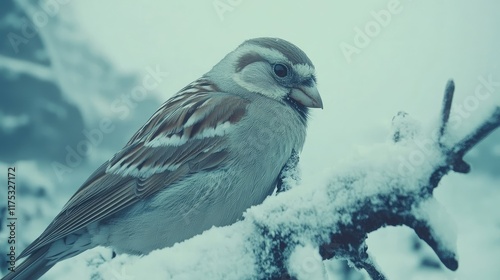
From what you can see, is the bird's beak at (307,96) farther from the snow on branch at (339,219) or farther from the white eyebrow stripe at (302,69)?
the snow on branch at (339,219)

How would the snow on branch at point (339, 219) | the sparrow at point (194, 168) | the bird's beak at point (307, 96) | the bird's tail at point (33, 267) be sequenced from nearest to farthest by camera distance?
the snow on branch at point (339, 219) < the sparrow at point (194, 168) < the bird's tail at point (33, 267) < the bird's beak at point (307, 96)

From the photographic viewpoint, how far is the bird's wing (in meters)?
1.59

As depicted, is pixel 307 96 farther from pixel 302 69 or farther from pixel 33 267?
pixel 33 267

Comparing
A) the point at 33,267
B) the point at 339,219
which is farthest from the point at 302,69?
the point at 33,267

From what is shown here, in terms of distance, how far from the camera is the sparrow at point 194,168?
5.01 feet

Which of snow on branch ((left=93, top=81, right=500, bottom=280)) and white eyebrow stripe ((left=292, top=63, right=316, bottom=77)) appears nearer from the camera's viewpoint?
snow on branch ((left=93, top=81, right=500, bottom=280))

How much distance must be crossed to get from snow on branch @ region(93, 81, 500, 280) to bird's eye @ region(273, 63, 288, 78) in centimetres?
89

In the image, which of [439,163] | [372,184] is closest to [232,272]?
[372,184]

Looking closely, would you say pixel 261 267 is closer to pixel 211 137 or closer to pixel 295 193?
pixel 295 193

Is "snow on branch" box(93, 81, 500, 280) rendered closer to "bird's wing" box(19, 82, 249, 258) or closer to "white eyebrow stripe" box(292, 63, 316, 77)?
"bird's wing" box(19, 82, 249, 258)

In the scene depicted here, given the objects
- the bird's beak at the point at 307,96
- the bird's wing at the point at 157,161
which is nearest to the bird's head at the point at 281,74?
the bird's beak at the point at 307,96

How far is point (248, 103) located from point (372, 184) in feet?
2.93

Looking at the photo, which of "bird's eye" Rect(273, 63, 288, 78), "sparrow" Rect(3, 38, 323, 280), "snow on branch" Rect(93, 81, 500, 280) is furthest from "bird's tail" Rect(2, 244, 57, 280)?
"bird's eye" Rect(273, 63, 288, 78)

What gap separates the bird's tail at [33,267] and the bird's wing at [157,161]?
2.9 inches
